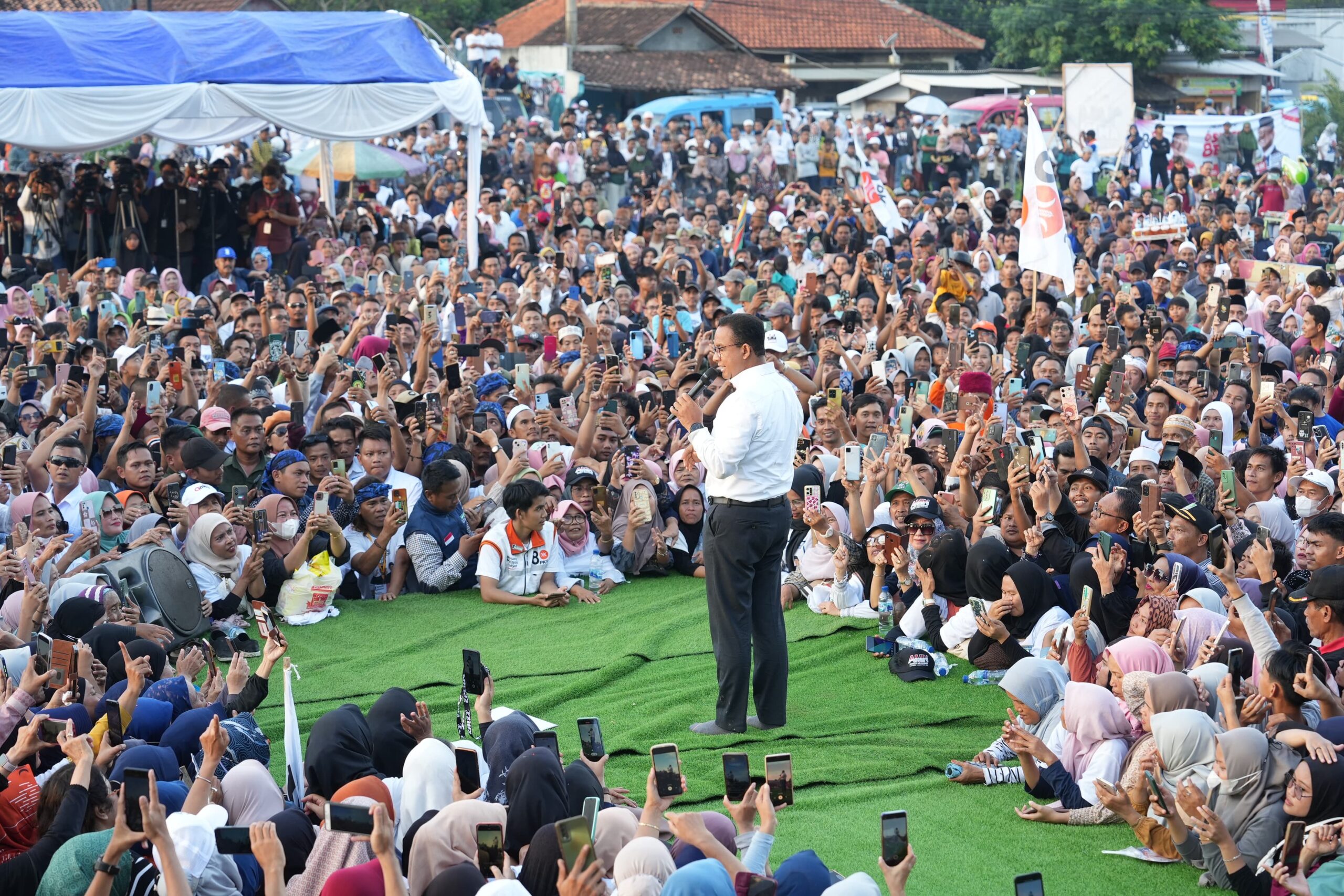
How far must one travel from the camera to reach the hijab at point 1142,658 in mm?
5992

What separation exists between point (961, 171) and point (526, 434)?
753 inches

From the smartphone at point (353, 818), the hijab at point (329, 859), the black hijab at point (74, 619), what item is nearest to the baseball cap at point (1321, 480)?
the hijab at point (329, 859)

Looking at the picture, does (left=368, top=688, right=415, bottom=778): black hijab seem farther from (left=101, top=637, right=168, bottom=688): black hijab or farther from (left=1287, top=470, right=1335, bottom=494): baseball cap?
(left=1287, top=470, right=1335, bottom=494): baseball cap

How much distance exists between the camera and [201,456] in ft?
28.2

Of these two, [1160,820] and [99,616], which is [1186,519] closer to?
[1160,820]

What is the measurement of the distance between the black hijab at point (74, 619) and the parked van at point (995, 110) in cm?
2585

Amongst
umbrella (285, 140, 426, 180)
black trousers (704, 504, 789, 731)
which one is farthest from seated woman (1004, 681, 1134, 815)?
umbrella (285, 140, 426, 180)

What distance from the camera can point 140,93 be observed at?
14.9 meters

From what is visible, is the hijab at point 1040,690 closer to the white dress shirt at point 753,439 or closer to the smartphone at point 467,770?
the white dress shirt at point 753,439

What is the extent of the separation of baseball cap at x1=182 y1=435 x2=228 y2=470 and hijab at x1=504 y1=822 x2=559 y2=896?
4.80 meters

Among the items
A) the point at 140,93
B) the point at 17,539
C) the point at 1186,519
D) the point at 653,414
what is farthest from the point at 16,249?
the point at 1186,519

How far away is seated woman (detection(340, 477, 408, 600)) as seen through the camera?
28.7 ft

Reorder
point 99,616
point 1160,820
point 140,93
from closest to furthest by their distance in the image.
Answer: point 1160,820, point 99,616, point 140,93

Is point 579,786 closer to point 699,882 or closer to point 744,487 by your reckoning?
point 699,882
